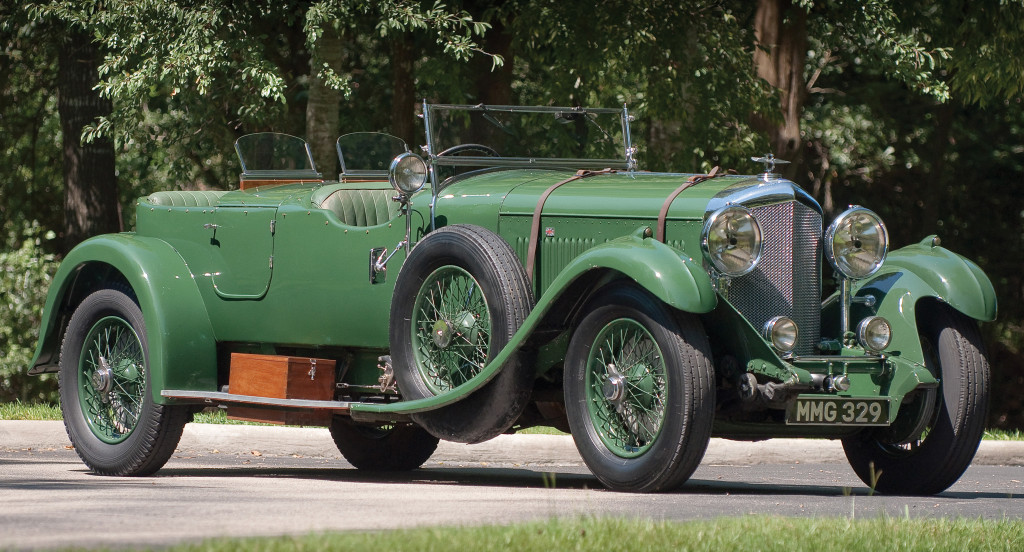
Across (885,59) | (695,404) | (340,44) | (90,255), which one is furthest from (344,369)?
(885,59)

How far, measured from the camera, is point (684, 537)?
466cm

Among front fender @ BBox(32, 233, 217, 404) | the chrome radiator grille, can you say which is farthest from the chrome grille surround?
front fender @ BBox(32, 233, 217, 404)

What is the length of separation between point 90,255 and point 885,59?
27.0 feet

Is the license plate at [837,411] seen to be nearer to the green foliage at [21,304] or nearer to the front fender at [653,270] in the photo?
the front fender at [653,270]

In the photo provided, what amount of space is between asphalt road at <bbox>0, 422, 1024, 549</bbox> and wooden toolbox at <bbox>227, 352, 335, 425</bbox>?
328 mm

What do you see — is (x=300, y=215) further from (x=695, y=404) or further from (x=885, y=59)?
(x=885, y=59)

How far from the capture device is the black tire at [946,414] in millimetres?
6863

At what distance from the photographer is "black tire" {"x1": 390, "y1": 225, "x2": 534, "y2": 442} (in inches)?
261

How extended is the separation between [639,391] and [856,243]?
1.42 m

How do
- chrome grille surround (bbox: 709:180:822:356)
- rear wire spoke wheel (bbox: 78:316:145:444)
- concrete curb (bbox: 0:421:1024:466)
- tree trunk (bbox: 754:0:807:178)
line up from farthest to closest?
1. tree trunk (bbox: 754:0:807:178)
2. concrete curb (bbox: 0:421:1024:466)
3. rear wire spoke wheel (bbox: 78:316:145:444)
4. chrome grille surround (bbox: 709:180:822:356)

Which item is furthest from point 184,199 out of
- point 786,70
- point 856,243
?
point 786,70

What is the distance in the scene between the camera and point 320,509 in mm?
5340

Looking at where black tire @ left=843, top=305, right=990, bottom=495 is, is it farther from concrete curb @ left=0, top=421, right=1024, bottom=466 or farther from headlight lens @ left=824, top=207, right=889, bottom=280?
concrete curb @ left=0, top=421, right=1024, bottom=466

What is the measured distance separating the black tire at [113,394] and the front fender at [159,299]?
→ 0.13 metres
